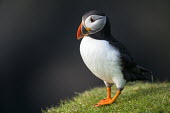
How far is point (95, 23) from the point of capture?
5.19 meters

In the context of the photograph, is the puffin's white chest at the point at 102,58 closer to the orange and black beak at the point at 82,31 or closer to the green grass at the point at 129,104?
the orange and black beak at the point at 82,31

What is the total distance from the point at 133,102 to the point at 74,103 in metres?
1.31

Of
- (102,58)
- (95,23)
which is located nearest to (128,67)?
(102,58)

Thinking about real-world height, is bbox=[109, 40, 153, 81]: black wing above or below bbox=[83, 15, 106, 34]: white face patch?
below

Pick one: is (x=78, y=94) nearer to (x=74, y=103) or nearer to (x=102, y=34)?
(x=74, y=103)

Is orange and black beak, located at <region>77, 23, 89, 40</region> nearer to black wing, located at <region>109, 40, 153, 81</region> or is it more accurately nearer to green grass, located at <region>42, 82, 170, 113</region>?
black wing, located at <region>109, 40, 153, 81</region>

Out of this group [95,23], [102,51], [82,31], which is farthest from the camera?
[82,31]

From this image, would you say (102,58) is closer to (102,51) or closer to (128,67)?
(102,51)

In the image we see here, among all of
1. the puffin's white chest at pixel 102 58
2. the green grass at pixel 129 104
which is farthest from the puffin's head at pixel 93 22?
the green grass at pixel 129 104

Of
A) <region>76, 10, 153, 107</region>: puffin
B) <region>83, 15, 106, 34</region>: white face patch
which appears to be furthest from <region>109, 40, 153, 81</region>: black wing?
<region>83, 15, 106, 34</region>: white face patch

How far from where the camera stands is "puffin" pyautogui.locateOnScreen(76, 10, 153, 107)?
511 cm

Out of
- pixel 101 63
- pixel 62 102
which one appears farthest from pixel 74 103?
pixel 101 63

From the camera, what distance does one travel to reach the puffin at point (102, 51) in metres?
5.11

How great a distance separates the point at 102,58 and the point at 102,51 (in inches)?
4.2
